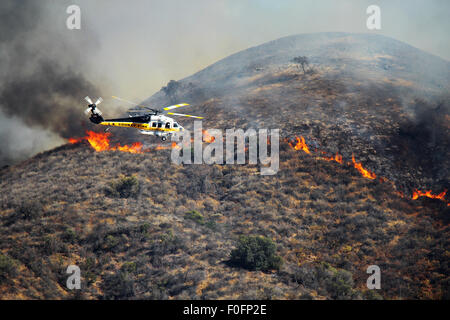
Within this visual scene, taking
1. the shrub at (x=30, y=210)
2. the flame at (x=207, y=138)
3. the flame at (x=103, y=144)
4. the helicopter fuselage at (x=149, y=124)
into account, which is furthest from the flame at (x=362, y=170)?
the shrub at (x=30, y=210)

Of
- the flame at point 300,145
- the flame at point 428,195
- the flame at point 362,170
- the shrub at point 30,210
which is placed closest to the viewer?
the shrub at point 30,210

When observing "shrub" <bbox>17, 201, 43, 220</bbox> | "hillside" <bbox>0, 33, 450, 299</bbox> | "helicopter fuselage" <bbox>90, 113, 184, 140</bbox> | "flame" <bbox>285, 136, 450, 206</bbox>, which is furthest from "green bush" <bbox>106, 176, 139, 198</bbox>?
"flame" <bbox>285, 136, 450, 206</bbox>

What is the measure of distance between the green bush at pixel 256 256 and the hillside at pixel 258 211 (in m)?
0.53

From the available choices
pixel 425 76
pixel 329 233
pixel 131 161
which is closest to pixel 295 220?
pixel 329 233

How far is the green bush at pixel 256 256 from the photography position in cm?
2538

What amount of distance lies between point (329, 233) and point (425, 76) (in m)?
Result: 62.3

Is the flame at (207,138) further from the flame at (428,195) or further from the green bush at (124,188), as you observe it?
the flame at (428,195)

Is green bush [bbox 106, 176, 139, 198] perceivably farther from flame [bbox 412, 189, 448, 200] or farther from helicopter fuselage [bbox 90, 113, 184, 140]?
flame [bbox 412, 189, 448, 200]

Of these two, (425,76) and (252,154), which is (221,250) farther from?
(425,76)

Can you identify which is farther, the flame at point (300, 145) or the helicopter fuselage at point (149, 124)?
the flame at point (300, 145)

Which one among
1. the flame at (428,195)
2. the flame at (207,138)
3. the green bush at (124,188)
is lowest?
the flame at (428,195)

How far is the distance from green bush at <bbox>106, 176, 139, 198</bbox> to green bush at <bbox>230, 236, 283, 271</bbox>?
1491 cm

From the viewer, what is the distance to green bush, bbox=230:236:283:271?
83.3 feet
